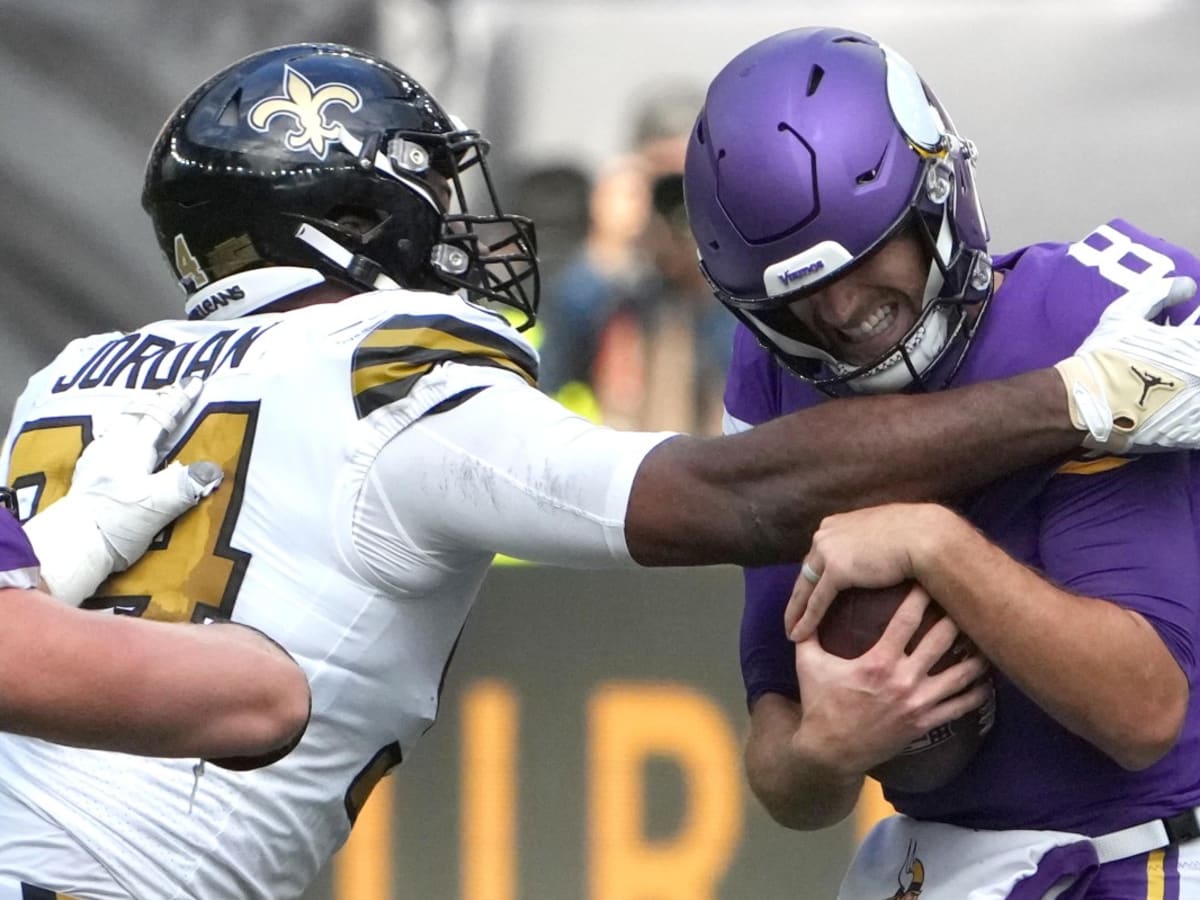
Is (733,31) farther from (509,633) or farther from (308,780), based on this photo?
(308,780)

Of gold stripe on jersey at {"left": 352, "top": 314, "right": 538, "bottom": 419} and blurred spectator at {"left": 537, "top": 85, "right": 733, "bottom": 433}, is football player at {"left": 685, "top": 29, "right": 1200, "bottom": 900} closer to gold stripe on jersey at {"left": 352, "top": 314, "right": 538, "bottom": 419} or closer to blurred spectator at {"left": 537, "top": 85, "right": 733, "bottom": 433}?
gold stripe on jersey at {"left": 352, "top": 314, "right": 538, "bottom": 419}

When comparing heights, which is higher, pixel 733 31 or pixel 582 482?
pixel 582 482

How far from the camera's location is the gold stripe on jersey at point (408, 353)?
252 centimetres

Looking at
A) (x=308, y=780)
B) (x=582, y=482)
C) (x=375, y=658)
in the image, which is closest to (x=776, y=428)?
(x=582, y=482)

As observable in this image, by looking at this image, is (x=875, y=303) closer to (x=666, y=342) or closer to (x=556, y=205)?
(x=666, y=342)

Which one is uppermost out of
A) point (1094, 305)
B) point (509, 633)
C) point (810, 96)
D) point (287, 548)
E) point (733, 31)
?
point (810, 96)

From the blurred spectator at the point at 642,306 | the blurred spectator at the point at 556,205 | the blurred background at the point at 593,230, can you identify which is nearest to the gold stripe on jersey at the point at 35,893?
the blurred background at the point at 593,230

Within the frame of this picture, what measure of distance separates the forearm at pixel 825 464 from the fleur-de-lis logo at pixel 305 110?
0.85 m

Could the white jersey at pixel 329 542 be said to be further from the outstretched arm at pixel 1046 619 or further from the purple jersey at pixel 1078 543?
the purple jersey at pixel 1078 543

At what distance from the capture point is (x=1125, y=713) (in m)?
2.21

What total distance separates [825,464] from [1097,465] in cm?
34

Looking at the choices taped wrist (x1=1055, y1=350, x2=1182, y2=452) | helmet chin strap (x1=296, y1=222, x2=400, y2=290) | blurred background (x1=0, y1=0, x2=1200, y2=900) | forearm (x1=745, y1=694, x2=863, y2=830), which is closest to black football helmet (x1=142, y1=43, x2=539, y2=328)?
helmet chin strap (x1=296, y1=222, x2=400, y2=290)

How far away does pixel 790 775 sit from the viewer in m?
2.44

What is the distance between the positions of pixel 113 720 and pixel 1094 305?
1.34 metres
